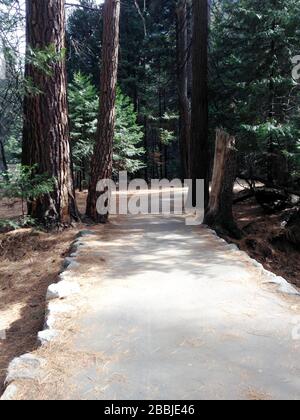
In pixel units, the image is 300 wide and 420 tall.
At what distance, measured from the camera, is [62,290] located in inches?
188

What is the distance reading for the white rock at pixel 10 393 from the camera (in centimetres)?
274

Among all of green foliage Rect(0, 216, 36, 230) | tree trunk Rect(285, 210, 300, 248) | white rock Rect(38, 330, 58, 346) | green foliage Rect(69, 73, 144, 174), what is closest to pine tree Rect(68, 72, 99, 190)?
green foliage Rect(69, 73, 144, 174)

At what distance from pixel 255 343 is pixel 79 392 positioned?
1.55m

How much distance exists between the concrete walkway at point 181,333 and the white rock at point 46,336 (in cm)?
9

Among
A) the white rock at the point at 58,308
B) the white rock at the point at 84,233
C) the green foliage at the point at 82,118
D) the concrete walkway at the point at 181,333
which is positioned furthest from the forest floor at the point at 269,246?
the green foliage at the point at 82,118

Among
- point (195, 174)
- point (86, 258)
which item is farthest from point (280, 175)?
point (86, 258)

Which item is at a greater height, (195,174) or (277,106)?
(277,106)

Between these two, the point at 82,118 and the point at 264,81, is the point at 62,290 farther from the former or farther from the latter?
the point at 82,118

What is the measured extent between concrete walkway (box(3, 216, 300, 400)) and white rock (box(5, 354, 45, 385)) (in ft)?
0.46

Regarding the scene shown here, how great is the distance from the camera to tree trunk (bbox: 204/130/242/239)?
8.90 m

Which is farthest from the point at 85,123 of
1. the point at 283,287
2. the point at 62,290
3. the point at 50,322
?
the point at 50,322

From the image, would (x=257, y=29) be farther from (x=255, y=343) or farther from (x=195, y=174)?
(x=255, y=343)

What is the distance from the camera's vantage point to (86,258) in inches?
243

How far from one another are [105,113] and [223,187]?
127 inches
